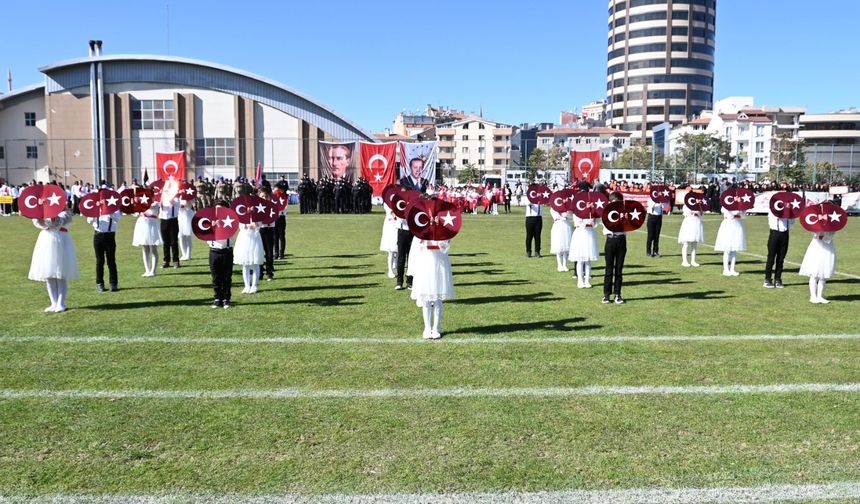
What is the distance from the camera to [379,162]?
40406 millimetres

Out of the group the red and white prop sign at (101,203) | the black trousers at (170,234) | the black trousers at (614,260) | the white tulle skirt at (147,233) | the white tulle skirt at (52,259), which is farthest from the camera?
the black trousers at (170,234)

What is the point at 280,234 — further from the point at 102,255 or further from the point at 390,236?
the point at 102,255

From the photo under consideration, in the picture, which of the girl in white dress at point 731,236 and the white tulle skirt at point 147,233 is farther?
the girl in white dress at point 731,236

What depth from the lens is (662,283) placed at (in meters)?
13.5

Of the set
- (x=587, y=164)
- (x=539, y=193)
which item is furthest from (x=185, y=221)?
(x=587, y=164)

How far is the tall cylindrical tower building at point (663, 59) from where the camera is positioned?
5157 inches

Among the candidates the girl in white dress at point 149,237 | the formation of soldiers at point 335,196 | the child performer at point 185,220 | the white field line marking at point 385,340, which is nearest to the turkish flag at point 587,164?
the formation of soldiers at point 335,196

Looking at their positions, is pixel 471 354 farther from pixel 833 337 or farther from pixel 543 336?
pixel 833 337

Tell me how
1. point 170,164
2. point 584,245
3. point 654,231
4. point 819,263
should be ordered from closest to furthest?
point 819,263 < point 584,245 < point 654,231 < point 170,164

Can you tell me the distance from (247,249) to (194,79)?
52036 mm

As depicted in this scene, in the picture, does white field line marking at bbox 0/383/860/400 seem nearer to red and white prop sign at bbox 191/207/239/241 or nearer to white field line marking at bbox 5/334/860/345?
white field line marking at bbox 5/334/860/345

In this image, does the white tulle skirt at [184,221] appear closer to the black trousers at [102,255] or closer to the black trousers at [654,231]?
the black trousers at [102,255]

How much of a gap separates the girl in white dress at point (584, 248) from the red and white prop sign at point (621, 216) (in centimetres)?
146

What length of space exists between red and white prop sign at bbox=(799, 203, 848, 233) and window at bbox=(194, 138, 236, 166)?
51003 millimetres
